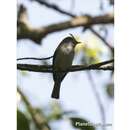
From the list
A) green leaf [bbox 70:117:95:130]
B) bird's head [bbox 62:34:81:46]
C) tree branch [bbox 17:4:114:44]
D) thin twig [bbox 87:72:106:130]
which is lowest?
green leaf [bbox 70:117:95:130]

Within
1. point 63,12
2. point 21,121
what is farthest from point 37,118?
point 63,12

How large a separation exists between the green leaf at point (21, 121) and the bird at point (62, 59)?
131mm

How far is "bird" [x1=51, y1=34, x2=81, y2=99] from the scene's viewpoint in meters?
1.42

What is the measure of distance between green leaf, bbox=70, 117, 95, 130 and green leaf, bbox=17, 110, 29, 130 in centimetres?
17

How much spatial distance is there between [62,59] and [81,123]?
0.82 feet

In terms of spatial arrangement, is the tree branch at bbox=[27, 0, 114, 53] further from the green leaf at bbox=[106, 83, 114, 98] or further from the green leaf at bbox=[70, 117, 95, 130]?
the green leaf at bbox=[70, 117, 95, 130]

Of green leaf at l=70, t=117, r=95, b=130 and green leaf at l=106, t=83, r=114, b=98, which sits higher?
green leaf at l=106, t=83, r=114, b=98

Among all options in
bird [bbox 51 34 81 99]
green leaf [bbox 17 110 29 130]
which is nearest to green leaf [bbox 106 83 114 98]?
bird [bbox 51 34 81 99]

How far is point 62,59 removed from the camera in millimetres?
1438

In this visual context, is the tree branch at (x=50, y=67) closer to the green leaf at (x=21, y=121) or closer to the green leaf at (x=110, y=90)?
the green leaf at (x=110, y=90)

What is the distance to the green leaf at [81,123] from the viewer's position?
1425mm

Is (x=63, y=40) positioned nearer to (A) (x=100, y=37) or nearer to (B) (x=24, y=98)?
(A) (x=100, y=37)
